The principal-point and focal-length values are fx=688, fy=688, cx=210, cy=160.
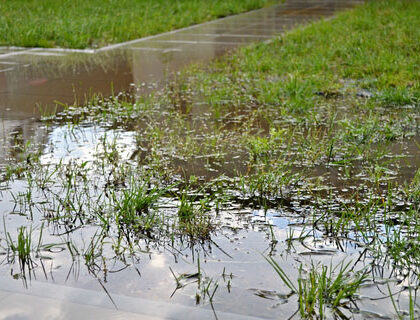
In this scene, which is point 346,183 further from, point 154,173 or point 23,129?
point 23,129

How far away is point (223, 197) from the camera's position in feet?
14.3

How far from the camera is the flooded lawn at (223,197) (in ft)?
10.5

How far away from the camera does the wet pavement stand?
9.79 feet

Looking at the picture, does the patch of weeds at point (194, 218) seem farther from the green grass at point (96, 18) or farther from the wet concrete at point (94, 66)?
the green grass at point (96, 18)

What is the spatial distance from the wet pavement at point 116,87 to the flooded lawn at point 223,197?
0.02 m

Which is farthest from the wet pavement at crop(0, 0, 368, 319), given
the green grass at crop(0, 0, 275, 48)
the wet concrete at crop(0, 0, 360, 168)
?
the green grass at crop(0, 0, 275, 48)

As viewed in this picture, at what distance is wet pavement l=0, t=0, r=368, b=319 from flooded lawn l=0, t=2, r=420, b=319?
2 cm

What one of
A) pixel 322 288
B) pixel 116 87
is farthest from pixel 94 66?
pixel 322 288

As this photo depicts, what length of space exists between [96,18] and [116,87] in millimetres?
5654

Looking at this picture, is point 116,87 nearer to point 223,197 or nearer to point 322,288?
point 223,197

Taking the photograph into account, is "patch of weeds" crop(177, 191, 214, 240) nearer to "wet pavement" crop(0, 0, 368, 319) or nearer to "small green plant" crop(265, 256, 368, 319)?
"wet pavement" crop(0, 0, 368, 319)

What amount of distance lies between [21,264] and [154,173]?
5.23ft

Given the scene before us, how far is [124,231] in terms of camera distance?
382cm

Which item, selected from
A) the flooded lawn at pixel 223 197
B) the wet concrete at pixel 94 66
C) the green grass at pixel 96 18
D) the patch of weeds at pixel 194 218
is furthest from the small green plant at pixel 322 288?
the green grass at pixel 96 18
